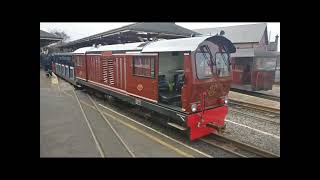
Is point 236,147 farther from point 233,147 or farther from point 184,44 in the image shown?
point 184,44

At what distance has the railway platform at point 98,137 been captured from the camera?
7.81 m

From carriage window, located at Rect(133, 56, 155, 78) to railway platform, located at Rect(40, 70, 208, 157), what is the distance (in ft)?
6.66

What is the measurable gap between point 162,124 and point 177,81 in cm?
173

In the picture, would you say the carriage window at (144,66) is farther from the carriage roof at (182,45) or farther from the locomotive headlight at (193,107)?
the locomotive headlight at (193,107)

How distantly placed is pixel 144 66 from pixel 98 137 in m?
3.11

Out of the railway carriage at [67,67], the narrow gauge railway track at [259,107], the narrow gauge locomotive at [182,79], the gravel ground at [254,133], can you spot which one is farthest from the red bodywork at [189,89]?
the railway carriage at [67,67]

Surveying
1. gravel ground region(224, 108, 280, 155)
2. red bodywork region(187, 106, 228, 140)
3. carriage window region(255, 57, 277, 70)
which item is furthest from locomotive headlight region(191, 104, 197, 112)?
carriage window region(255, 57, 277, 70)

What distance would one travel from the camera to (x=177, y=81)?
33.9 ft

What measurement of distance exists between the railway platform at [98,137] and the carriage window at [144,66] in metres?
2.03

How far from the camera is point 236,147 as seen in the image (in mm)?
8266

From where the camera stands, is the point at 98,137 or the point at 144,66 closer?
the point at 98,137

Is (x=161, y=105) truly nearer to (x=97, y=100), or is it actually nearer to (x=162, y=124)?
(x=162, y=124)

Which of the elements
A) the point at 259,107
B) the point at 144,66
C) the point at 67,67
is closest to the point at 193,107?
the point at 144,66
